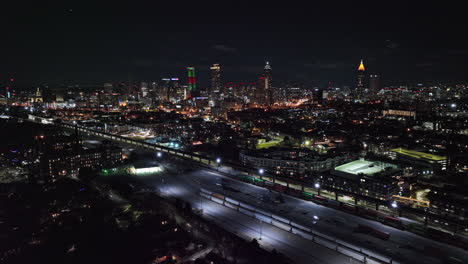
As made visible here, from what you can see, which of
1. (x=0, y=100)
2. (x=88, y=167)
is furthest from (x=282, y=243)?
(x=0, y=100)

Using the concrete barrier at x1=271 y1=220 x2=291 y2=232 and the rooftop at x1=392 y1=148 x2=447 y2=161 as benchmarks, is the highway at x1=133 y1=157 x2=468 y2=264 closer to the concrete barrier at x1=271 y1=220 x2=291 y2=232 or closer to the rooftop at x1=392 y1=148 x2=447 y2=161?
the concrete barrier at x1=271 y1=220 x2=291 y2=232

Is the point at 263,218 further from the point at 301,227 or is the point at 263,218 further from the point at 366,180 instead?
the point at 366,180

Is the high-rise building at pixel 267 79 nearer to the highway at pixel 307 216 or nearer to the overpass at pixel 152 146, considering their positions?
the overpass at pixel 152 146

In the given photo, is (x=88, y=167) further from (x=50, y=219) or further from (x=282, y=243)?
(x=282, y=243)

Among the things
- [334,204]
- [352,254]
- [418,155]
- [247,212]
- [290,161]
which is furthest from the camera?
[418,155]

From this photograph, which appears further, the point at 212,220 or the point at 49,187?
the point at 49,187

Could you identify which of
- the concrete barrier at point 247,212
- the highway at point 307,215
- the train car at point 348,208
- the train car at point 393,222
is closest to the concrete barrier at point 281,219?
the highway at point 307,215

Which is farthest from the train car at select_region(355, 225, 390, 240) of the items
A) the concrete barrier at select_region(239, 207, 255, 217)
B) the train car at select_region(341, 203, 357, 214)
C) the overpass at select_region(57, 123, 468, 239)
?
the concrete barrier at select_region(239, 207, 255, 217)

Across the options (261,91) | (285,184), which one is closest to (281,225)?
(285,184)
